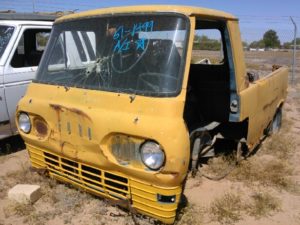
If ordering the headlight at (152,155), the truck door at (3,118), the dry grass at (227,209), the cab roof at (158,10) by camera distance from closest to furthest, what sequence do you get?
the headlight at (152,155)
the cab roof at (158,10)
the dry grass at (227,209)
the truck door at (3,118)

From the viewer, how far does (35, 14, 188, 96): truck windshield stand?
3.19 metres

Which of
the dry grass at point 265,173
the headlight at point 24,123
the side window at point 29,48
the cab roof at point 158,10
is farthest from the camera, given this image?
the side window at point 29,48

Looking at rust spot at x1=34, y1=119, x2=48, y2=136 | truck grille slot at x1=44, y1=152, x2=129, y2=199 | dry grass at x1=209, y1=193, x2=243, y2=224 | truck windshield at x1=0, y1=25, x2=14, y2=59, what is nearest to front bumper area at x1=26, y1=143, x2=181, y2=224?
truck grille slot at x1=44, y1=152, x2=129, y2=199

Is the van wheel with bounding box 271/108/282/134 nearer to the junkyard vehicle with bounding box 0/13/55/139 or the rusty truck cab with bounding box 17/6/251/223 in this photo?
the rusty truck cab with bounding box 17/6/251/223

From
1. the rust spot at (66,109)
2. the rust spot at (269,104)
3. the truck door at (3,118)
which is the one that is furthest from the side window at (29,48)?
the rust spot at (269,104)

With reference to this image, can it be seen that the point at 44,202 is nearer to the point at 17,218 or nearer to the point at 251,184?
the point at 17,218

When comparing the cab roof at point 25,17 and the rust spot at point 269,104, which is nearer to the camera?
the rust spot at point 269,104

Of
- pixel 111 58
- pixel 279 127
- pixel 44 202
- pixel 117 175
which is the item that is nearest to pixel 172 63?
pixel 111 58

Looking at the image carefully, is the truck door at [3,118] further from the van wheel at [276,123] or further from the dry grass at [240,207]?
the van wheel at [276,123]

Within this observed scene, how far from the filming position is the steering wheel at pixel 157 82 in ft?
10.2

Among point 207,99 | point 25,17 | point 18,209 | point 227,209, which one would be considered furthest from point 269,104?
point 25,17

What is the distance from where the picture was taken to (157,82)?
3.16 m

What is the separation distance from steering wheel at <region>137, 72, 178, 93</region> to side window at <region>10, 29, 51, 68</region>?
10.5ft

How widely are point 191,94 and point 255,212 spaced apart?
1798 mm
